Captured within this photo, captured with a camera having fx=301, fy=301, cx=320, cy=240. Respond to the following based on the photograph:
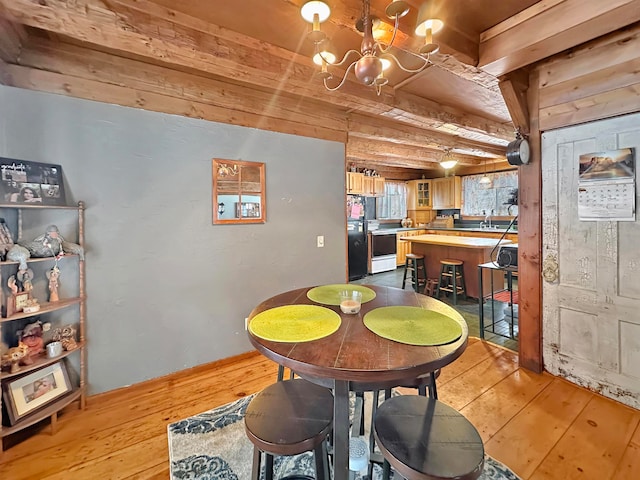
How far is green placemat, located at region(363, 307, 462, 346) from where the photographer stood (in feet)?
4.01

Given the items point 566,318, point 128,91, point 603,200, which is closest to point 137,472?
point 128,91

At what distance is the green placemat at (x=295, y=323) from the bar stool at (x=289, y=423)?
1.00 feet

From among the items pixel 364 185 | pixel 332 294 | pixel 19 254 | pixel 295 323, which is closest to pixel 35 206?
pixel 19 254

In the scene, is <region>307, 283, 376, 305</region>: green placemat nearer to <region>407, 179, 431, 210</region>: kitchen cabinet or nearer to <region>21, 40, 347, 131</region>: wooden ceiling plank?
<region>21, 40, 347, 131</region>: wooden ceiling plank

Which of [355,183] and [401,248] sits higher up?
[355,183]

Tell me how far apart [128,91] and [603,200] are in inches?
136

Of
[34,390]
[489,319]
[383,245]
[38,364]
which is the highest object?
[383,245]

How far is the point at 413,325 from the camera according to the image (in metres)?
1.36

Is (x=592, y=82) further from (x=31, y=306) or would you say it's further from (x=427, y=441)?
(x=31, y=306)

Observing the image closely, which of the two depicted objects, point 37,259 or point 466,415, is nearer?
point 37,259

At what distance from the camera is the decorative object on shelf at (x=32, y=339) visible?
1.85 metres

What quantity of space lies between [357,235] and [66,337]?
474cm

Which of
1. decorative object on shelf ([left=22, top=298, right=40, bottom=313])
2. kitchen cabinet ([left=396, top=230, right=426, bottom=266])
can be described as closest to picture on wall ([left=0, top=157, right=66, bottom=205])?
decorative object on shelf ([left=22, top=298, right=40, bottom=313])

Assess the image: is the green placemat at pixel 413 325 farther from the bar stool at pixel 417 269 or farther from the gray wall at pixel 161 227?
the bar stool at pixel 417 269
